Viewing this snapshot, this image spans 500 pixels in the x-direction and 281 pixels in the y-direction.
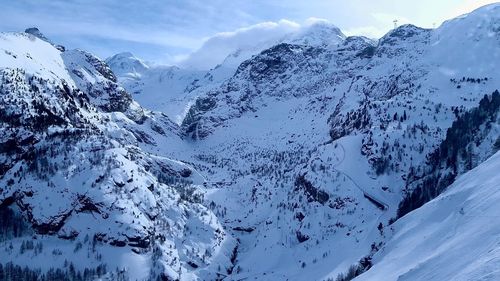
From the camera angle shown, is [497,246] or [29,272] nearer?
[497,246]

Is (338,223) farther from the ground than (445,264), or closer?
closer

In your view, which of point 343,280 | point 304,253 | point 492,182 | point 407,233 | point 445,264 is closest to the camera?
point 445,264

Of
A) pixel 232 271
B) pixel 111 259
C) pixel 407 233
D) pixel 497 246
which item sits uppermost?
pixel 497 246

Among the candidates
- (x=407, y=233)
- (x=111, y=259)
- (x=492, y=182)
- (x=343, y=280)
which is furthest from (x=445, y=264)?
(x=111, y=259)

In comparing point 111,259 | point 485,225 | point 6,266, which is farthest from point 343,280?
point 6,266

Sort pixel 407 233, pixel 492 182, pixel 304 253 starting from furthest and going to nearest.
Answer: pixel 304 253 → pixel 407 233 → pixel 492 182

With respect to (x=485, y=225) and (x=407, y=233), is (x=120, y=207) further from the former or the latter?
(x=485, y=225)

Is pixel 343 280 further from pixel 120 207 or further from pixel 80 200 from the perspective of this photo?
pixel 80 200
